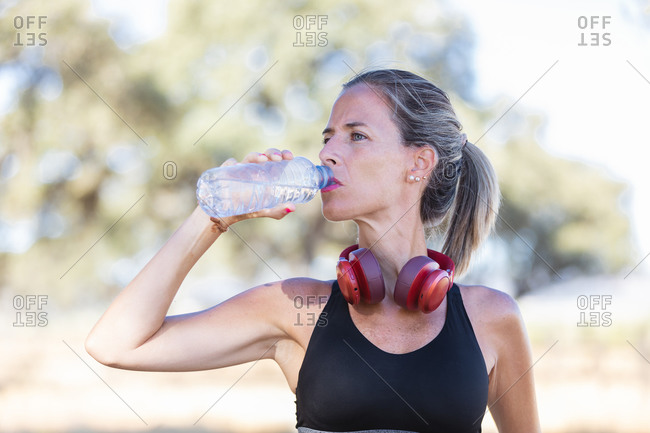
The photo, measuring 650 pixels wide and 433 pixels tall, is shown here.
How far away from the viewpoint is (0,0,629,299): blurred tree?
9.82m

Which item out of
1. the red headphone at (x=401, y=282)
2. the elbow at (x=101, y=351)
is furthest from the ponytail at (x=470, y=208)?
the elbow at (x=101, y=351)

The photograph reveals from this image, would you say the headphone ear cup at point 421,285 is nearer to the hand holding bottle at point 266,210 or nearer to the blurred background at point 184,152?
the hand holding bottle at point 266,210

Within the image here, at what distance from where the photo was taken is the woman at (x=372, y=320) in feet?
6.20

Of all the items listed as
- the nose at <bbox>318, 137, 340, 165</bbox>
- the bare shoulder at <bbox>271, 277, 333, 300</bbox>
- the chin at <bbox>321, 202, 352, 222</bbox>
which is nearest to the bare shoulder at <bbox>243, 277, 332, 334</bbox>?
the bare shoulder at <bbox>271, 277, 333, 300</bbox>

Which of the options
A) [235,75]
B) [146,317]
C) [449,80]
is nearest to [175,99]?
[235,75]

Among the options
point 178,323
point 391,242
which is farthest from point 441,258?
point 178,323

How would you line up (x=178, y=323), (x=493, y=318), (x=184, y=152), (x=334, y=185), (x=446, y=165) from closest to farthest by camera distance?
(x=178, y=323) < (x=334, y=185) < (x=493, y=318) < (x=446, y=165) < (x=184, y=152)

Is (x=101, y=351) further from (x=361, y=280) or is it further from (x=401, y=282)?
(x=401, y=282)

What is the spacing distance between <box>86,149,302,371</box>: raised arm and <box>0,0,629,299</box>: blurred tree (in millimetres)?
7595

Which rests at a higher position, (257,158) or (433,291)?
(257,158)

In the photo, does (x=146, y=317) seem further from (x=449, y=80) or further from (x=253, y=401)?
(x=449, y=80)

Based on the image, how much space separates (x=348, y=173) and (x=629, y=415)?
7.54 metres

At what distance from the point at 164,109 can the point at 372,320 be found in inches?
336

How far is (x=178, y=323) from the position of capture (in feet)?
6.42
